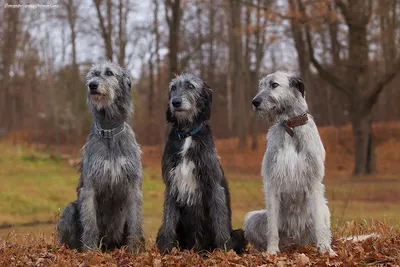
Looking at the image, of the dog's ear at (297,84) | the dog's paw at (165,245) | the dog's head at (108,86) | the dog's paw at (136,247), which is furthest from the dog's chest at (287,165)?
the dog's head at (108,86)

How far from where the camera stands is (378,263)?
17.3 feet

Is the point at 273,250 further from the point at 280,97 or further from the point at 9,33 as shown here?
the point at 9,33

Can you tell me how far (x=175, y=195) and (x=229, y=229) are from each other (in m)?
0.70

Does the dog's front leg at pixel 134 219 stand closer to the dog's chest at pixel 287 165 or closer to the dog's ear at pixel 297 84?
the dog's chest at pixel 287 165

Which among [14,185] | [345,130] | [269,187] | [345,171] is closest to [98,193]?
[269,187]

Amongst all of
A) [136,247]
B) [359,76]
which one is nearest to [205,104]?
[136,247]

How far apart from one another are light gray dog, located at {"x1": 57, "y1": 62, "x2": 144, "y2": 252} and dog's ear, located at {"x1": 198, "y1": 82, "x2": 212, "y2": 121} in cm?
94

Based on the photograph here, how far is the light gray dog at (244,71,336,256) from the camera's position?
5531 mm

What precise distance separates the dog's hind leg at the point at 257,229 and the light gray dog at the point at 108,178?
1221 mm

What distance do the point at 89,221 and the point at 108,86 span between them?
1529mm

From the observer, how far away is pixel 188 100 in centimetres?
→ 576

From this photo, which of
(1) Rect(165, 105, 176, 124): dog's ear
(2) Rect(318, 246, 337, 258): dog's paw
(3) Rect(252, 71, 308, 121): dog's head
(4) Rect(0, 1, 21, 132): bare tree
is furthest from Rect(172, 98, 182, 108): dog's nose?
(4) Rect(0, 1, 21, 132): bare tree

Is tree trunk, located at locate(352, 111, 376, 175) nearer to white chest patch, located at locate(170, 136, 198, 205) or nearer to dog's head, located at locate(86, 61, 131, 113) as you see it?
dog's head, located at locate(86, 61, 131, 113)

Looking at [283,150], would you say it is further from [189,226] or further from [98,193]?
[98,193]
